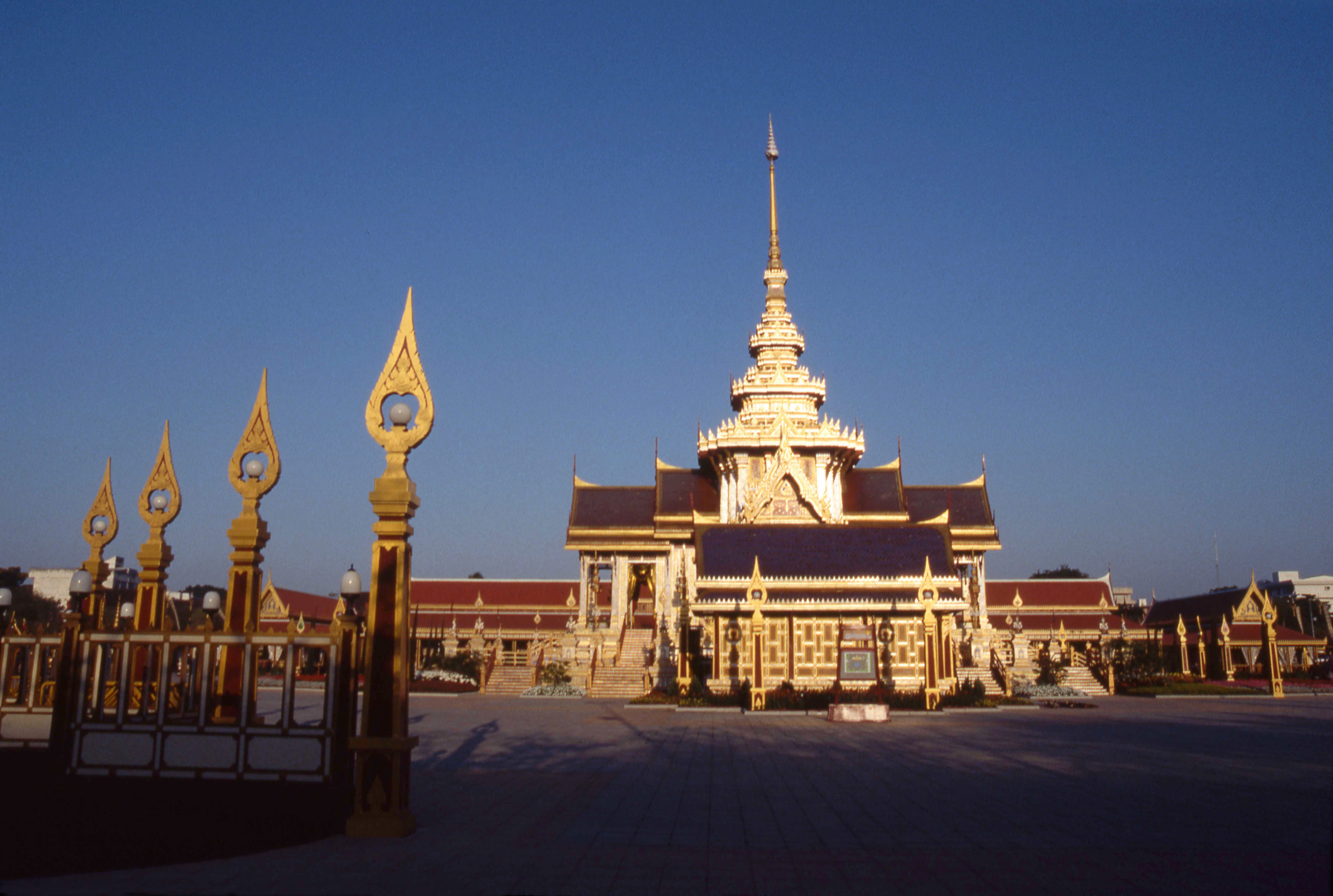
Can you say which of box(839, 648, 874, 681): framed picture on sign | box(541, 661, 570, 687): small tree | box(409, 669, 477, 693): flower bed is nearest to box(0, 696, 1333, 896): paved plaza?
box(839, 648, 874, 681): framed picture on sign

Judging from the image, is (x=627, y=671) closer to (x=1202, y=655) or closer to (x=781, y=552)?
(x=781, y=552)

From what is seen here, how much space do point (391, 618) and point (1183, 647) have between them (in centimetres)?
4492

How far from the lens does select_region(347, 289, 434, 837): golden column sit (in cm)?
886

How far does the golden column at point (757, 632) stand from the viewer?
26.8m

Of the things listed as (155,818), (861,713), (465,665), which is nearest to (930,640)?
(861,713)

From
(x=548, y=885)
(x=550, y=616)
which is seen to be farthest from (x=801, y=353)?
(x=548, y=885)

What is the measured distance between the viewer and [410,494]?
31.4 feet

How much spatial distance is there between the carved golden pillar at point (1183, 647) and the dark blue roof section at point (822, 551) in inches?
719

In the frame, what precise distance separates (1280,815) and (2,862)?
440 inches

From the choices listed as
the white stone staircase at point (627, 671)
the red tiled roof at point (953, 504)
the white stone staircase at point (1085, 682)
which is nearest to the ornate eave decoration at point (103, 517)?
the white stone staircase at point (627, 671)

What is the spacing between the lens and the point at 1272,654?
3591 cm

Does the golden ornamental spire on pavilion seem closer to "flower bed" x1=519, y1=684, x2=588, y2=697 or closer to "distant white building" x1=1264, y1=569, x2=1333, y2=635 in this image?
"flower bed" x1=519, y1=684, x2=588, y2=697

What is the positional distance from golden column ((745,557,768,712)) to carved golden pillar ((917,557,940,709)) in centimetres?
440

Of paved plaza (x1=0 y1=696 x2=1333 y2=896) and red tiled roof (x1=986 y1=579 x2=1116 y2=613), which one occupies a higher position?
red tiled roof (x1=986 y1=579 x2=1116 y2=613)
